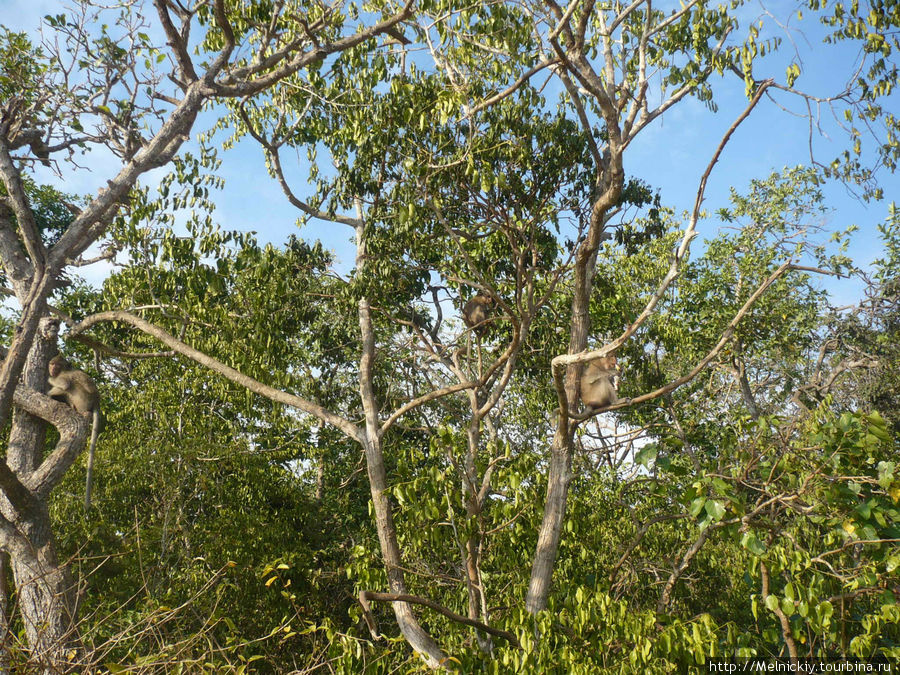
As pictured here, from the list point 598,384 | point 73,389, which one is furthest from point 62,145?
point 598,384

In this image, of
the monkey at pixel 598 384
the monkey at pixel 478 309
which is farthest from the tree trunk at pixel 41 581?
the monkey at pixel 598 384

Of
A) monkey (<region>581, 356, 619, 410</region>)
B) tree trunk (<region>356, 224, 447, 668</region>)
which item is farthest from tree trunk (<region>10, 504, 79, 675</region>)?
monkey (<region>581, 356, 619, 410</region>)

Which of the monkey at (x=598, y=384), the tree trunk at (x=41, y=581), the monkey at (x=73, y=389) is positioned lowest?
the tree trunk at (x=41, y=581)

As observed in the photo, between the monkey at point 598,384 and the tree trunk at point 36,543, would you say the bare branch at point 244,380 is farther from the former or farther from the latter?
the monkey at point 598,384

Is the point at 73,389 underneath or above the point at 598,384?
above

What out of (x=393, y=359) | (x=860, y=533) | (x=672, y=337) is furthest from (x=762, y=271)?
(x=860, y=533)

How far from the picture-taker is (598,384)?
16.5ft

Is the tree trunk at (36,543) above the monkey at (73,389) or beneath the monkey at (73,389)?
beneath

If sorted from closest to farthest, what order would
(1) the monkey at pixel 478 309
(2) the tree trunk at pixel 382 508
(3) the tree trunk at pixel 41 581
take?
(3) the tree trunk at pixel 41 581 → (2) the tree trunk at pixel 382 508 → (1) the monkey at pixel 478 309

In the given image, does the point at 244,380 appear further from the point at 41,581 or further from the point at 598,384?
Answer: the point at 598,384

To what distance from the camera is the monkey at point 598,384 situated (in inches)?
197

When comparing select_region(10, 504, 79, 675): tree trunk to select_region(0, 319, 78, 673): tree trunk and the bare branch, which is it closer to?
select_region(0, 319, 78, 673): tree trunk

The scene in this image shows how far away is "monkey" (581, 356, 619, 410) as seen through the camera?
5004mm

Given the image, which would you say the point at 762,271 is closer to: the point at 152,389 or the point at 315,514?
the point at 315,514
